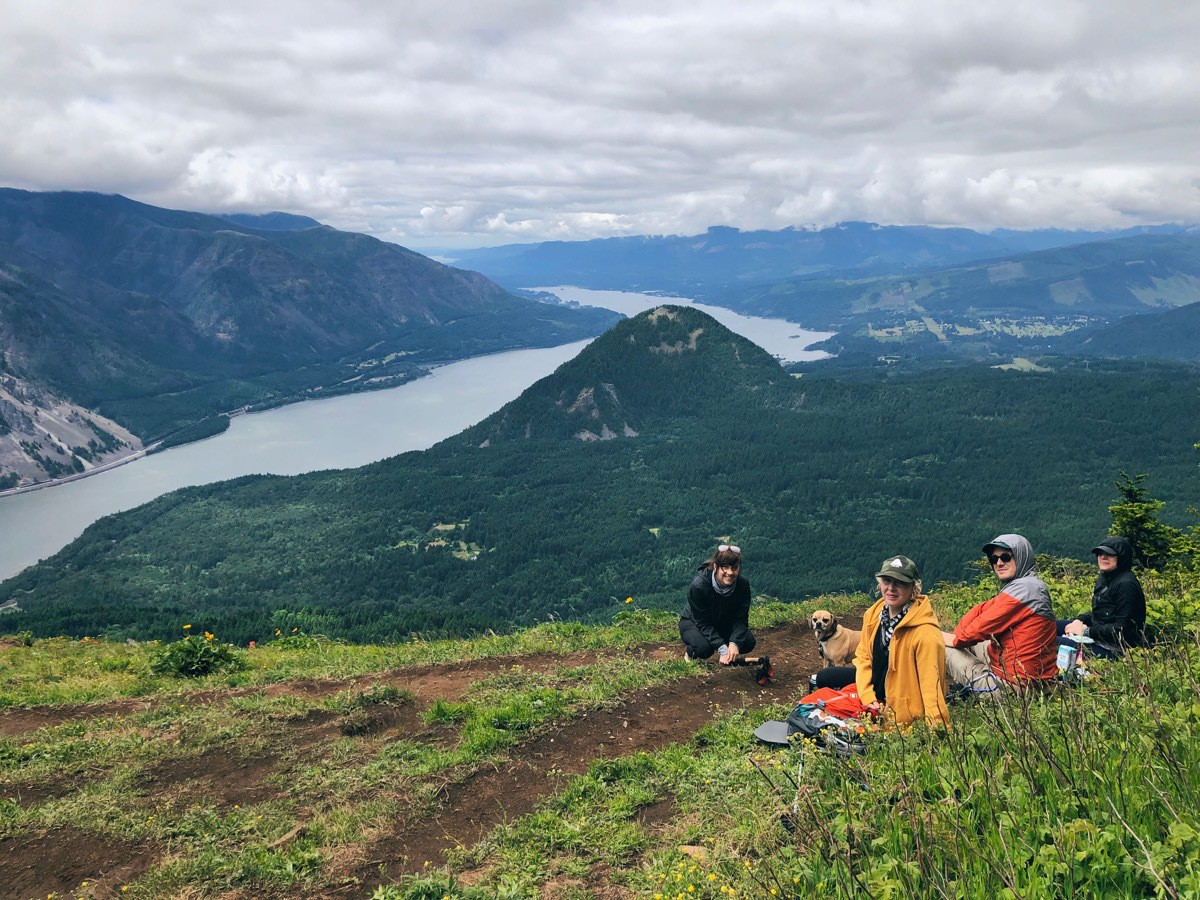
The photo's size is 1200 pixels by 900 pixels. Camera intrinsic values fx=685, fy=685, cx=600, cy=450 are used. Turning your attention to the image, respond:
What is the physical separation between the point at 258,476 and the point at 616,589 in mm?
118733

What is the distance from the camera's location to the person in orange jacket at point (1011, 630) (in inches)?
344

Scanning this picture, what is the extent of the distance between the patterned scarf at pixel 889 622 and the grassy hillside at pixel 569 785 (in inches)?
48.3

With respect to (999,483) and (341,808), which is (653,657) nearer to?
(341,808)

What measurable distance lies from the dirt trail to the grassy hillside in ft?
0.13

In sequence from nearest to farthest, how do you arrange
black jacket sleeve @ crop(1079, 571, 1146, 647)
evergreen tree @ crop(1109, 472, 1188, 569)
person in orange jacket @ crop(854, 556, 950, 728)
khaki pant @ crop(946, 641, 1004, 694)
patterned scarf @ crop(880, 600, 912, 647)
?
1. person in orange jacket @ crop(854, 556, 950, 728)
2. patterned scarf @ crop(880, 600, 912, 647)
3. khaki pant @ crop(946, 641, 1004, 694)
4. black jacket sleeve @ crop(1079, 571, 1146, 647)
5. evergreen tree @ crop(1109, 472, 1188, 569)

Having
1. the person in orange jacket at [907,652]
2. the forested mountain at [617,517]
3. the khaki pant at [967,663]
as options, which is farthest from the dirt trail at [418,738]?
the forested mountain at [617,517]

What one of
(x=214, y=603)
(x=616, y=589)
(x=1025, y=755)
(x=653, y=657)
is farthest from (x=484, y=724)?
(x=214, y=603)

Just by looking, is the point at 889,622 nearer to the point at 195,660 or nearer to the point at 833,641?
the point at 833,641

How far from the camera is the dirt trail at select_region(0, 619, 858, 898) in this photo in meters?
7.40

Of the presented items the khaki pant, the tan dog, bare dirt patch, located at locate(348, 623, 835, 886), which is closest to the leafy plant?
bare dirt patch, located at locate(348, 623, 835, 886)

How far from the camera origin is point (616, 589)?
110375mm

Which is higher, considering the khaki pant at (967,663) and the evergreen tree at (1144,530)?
the khaki pant at (967,663)

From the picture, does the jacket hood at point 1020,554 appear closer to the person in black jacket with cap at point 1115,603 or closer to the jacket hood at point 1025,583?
the jacket hood at point 1025,583

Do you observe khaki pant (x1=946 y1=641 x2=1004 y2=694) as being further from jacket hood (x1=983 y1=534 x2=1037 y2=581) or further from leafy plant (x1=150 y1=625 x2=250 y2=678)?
leafy plant (x1=150 y1=625 x2=250 y2=678)
